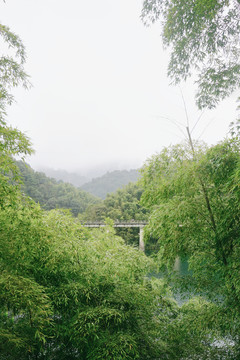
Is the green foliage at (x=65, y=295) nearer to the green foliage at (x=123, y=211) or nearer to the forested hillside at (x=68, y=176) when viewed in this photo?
the green foliage at (x=123, y=211)

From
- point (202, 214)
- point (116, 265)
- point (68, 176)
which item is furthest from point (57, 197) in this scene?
point (68, 176)

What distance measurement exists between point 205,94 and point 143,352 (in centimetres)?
341

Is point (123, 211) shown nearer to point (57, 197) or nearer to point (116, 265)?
point (116, 265)

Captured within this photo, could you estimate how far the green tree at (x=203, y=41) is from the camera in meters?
2.73

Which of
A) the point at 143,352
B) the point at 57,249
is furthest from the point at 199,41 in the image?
the point at 143,352

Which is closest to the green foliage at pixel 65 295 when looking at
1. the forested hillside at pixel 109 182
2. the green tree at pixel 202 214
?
the green tree at pixel 202 214

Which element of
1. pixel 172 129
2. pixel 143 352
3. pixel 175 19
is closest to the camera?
pixel 143 352

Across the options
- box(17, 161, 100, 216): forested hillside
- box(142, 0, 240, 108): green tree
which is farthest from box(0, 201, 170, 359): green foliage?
box(17, 161, 100, 216): forested hillside

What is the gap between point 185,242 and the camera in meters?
2.43

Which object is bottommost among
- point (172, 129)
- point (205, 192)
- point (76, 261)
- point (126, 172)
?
point (76, 261)

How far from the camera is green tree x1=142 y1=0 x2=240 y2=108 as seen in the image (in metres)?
2.73

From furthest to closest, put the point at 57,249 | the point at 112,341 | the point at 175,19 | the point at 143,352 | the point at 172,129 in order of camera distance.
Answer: the point at 175,19 → the point at 172,129 → the point at 143,352 → the point at 57,249 → the point at 112,341

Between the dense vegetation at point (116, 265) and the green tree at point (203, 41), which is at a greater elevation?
the green tree at point (203, 41)

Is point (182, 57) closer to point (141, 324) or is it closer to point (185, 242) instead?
point (185, 242)
